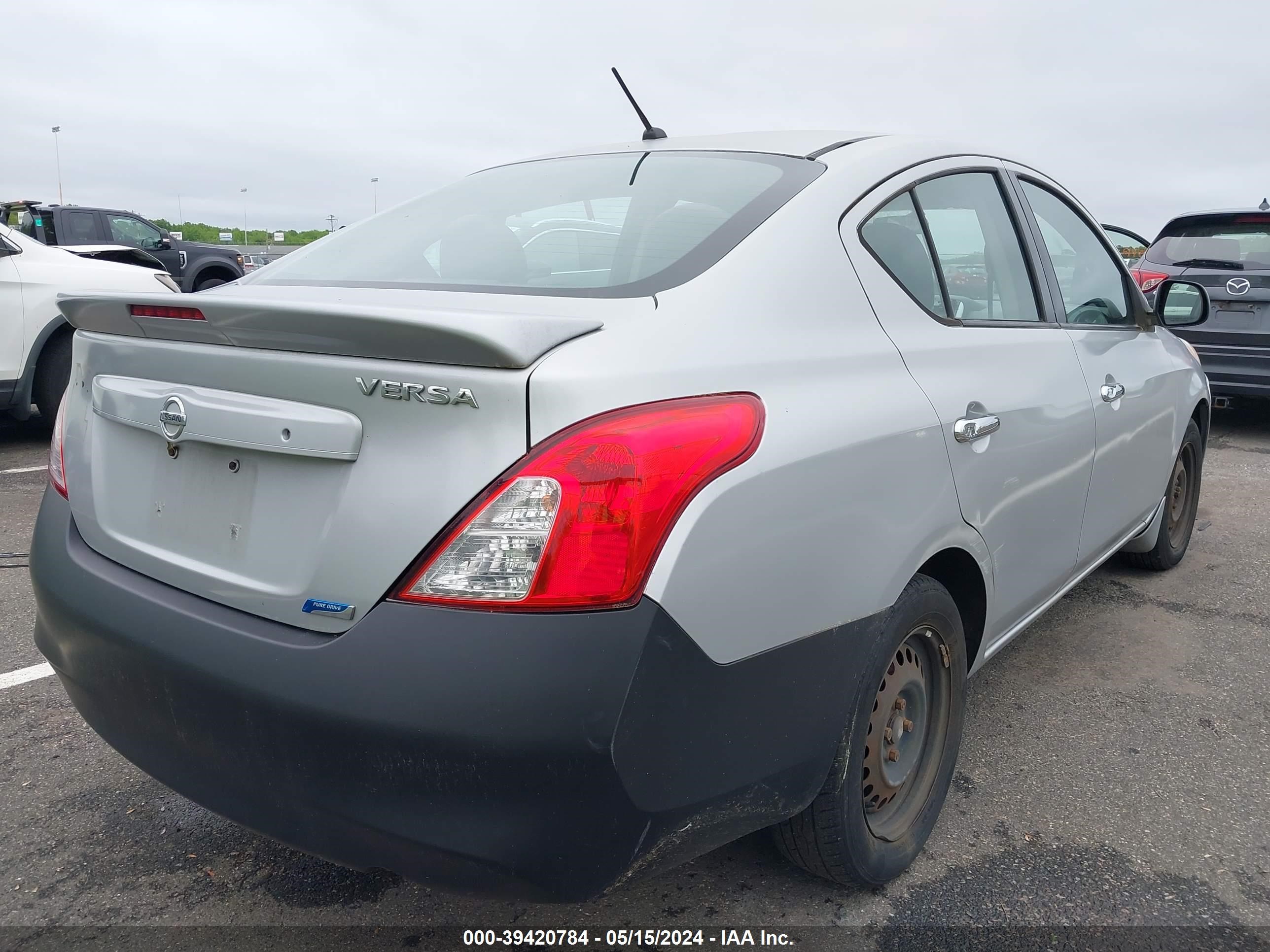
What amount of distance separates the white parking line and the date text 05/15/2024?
1895mm

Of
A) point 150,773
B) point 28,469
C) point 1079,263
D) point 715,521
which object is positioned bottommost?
point 28,469

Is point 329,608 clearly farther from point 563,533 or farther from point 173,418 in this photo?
point 173,418

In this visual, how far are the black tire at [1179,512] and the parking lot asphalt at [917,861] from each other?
96 centimetres

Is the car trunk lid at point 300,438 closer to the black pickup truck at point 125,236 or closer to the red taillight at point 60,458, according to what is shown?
the red taillight at point 60,458

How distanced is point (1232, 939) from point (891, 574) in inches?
40.5

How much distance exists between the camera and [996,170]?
2.74m

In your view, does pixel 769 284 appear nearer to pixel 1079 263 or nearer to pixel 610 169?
pixel 610 169

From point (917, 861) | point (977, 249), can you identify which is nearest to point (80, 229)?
point (977, 249)

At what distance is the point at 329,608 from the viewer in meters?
1.49

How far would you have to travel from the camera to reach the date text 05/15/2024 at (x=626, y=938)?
1938mm

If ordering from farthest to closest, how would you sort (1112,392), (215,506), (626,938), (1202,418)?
(1202,418) < (1112,392) < (626,938) < (215,506)

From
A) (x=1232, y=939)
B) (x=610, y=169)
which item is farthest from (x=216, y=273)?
(x=1232, y=939)

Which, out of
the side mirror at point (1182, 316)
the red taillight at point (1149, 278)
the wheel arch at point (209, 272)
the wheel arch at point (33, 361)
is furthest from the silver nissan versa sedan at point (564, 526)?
the wheel arch at point (209, 272)

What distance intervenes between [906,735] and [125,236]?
16.5m
